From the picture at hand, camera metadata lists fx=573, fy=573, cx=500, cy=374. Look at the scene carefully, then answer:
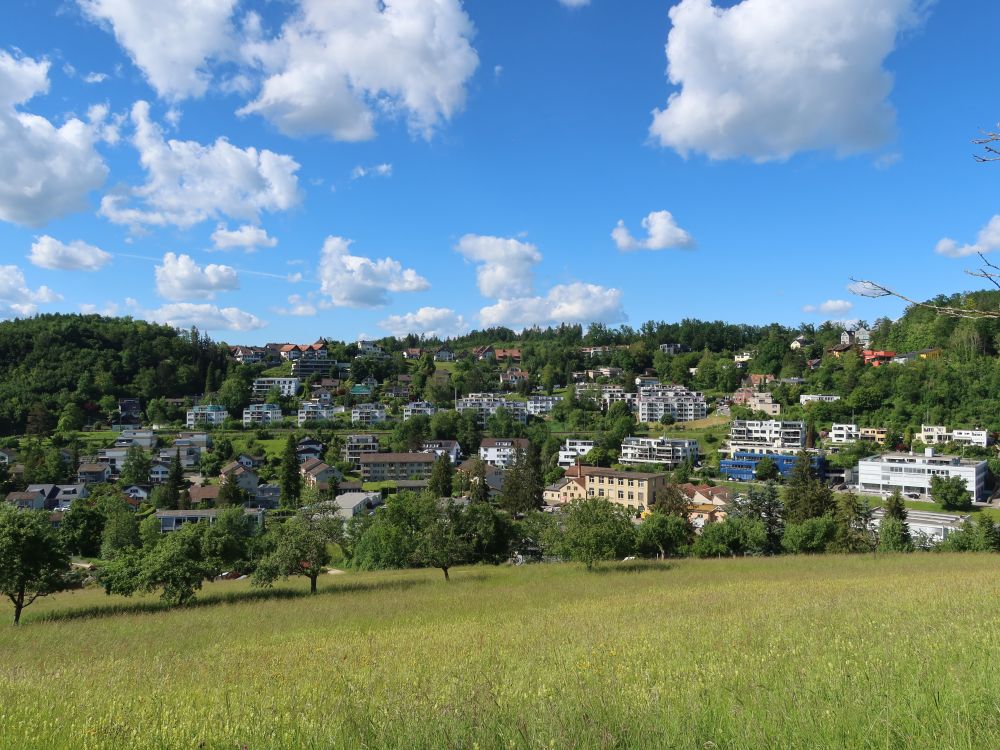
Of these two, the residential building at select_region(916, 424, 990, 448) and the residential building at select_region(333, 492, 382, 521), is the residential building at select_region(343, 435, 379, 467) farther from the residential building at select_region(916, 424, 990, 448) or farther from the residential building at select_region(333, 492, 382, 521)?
the residential building at select_region(916, 424, 990, 448)

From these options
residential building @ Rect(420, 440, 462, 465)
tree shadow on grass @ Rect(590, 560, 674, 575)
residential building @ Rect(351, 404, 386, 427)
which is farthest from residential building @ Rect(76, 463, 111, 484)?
tree shadow on grass @ Rect(590, 560, 674, 575)

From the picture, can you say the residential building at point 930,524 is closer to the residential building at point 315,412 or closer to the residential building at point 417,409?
the residential building at point 417,409

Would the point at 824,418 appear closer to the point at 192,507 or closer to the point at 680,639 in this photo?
the point at 192,507

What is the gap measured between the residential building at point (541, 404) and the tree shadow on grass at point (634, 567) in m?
86.4

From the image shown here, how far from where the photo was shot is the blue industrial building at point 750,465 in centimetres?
7612

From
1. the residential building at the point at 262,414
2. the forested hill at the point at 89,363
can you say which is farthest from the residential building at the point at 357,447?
the forested hill at the point at 89,363

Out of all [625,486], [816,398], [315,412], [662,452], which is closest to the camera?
[625,486]

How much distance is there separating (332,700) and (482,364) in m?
151

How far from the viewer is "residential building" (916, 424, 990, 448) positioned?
76.1 m

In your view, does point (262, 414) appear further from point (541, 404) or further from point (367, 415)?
point (541, 404)

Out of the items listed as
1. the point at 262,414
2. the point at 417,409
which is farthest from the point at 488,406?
the point at 262,414

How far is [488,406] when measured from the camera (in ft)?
388

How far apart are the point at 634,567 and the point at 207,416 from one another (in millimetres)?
99780

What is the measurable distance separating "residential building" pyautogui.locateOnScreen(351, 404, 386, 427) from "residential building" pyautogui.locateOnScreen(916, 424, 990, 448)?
8816 cm
